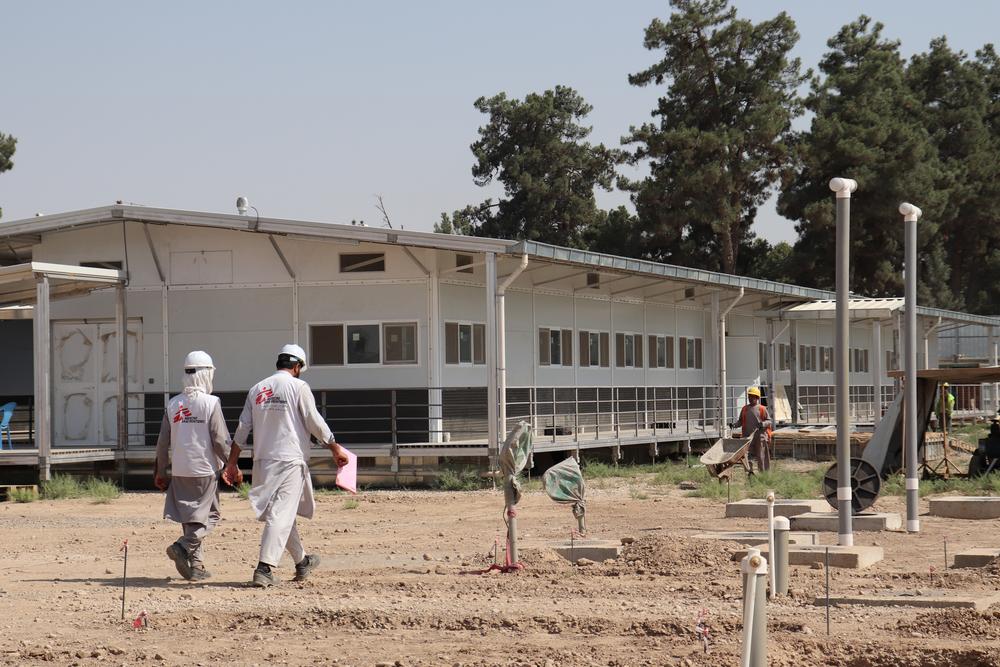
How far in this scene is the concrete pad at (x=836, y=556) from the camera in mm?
11070

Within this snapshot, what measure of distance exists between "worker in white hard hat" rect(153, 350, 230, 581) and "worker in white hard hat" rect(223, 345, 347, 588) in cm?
35

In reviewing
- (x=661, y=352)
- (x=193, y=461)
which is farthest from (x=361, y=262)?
(x=193, y=461)

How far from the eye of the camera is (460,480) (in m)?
20.4

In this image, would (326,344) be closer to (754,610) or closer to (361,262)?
(361,262)

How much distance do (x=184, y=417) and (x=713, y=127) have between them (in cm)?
4256

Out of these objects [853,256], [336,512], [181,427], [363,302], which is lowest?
[336,512]

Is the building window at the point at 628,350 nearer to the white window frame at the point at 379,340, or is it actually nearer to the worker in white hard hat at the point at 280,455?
the white window frame at the point at 379,340

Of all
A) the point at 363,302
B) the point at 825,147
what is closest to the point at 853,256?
the point at 825,147

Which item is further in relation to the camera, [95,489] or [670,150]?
[670,150]

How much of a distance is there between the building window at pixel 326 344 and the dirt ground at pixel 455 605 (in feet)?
23.4

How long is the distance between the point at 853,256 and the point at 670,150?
371 inches

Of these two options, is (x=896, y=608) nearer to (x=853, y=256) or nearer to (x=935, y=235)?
(x=853, y=256)

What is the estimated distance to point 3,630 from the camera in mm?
8406

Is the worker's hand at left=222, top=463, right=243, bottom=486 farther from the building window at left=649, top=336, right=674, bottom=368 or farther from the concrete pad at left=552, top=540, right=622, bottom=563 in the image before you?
the building window at left=649, top=336, right=674, bottom=368
